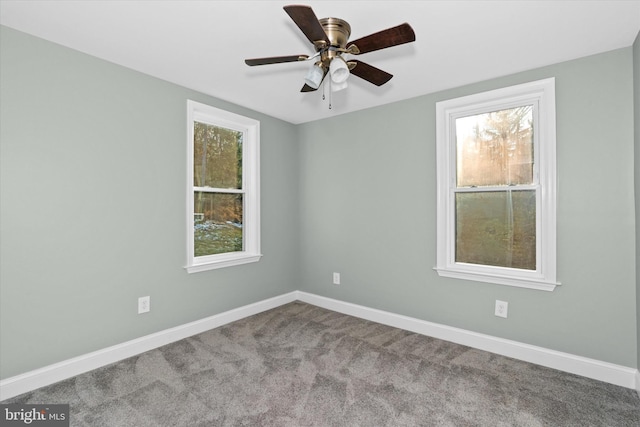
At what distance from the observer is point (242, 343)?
9.16ft

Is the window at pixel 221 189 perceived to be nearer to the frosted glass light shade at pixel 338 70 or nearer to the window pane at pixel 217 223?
the window pane at pixel 217 223

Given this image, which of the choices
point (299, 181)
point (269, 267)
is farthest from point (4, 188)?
point (299, 181)

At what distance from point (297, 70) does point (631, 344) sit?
3.21 meters

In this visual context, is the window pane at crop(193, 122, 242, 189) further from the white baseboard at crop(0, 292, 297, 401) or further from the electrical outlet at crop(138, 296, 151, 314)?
the white baseboard at crop(0, 292, 297, 401)

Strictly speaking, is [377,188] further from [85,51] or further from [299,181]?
[85,51]

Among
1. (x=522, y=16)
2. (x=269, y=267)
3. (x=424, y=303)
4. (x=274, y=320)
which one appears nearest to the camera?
(x=522, y=16)

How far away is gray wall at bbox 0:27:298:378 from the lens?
6.63ft

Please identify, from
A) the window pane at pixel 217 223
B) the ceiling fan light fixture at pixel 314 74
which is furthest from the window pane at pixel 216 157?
the ceiling fan light fixture at pixel 314 74

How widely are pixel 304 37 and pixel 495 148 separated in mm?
1902

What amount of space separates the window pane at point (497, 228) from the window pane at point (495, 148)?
0.14 m

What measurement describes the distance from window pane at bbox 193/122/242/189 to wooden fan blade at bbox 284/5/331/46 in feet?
6.49

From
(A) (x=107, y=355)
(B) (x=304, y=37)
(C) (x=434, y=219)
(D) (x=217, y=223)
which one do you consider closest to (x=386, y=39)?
(B) (x=304, y=37)

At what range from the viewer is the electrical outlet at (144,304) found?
8.60ft

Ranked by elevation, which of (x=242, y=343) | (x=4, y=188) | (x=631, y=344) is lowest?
(x=242, y=343)
